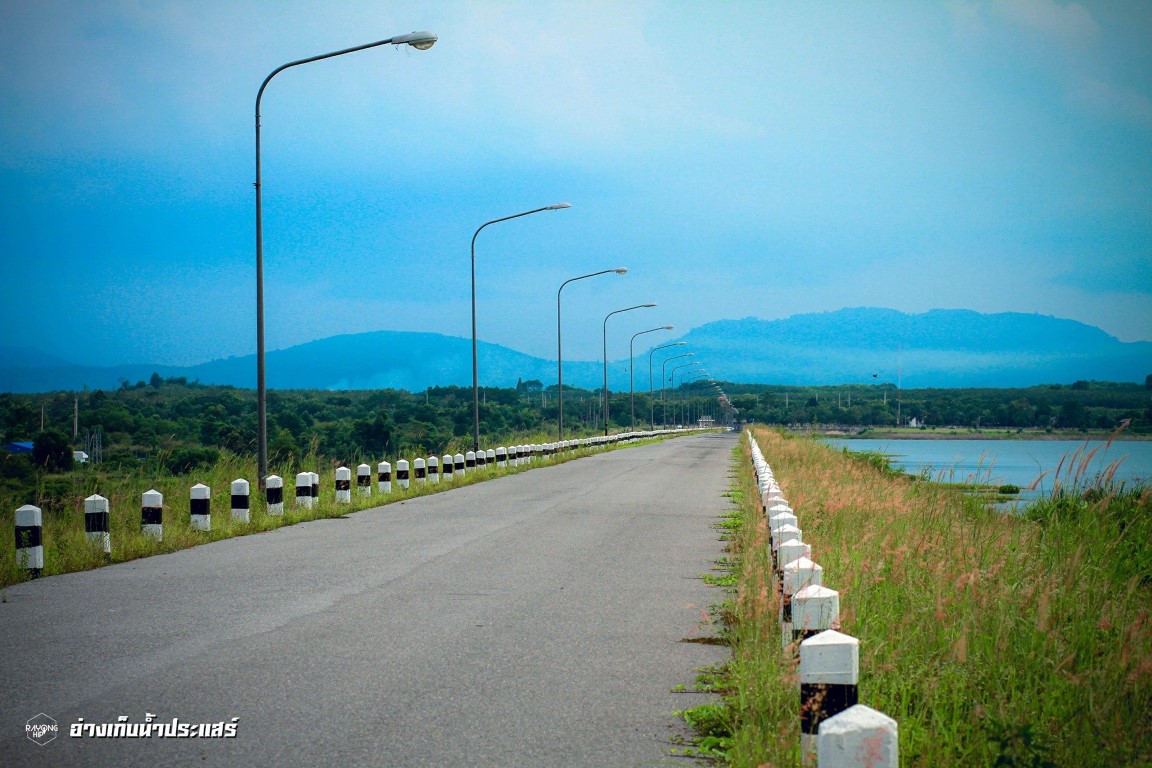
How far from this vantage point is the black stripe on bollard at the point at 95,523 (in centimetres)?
1164

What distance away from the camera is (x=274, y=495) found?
1583 centimetres

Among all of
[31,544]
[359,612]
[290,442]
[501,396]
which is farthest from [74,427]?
[501,396]

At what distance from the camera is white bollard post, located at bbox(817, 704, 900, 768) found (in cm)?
323

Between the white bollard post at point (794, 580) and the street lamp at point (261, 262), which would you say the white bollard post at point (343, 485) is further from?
the white bollard post at point (794, 580)

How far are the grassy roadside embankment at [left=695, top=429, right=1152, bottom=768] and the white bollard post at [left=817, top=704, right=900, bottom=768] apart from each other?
883 mm

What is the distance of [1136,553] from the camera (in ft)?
32.8


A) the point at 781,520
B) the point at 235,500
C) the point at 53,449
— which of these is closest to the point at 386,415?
the point at 53,449

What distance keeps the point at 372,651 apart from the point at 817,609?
3.17 meters

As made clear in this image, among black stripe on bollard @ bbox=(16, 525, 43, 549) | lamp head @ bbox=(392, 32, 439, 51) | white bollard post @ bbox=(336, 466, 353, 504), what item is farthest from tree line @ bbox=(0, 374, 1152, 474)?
lamp head @ bbox=(392, 32, 439, 51)

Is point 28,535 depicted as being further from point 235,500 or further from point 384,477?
point 384,477

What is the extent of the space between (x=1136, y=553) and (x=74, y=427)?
148 ft

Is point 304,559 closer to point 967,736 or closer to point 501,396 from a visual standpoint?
point 967,736

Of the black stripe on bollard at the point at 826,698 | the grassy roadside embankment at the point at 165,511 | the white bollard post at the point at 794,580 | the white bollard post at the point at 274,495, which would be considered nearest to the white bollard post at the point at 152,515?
the grassy roadside embankment at the point at 165,511

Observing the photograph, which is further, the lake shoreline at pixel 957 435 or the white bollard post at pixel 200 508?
the lake shoreline at pixel 957 435
